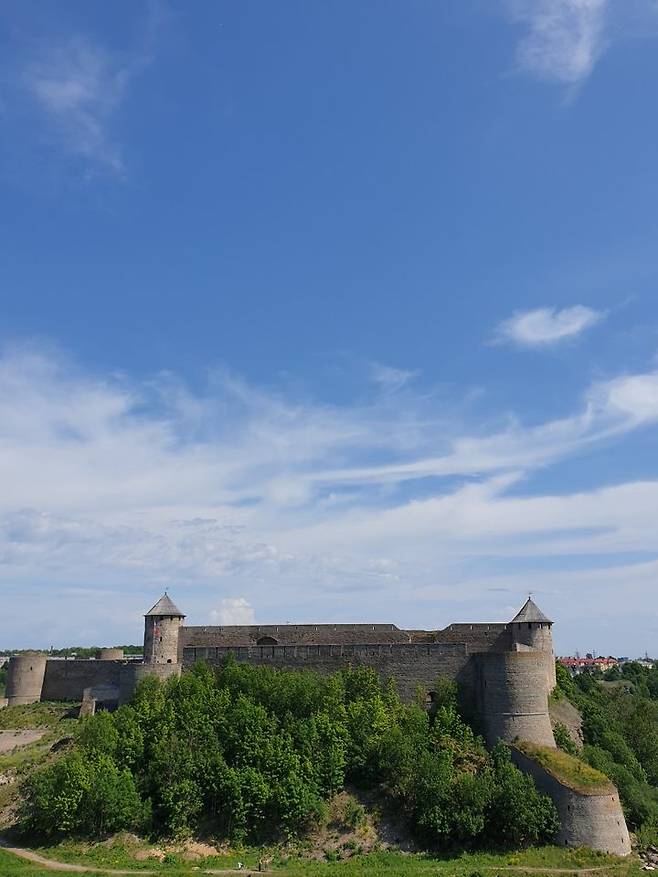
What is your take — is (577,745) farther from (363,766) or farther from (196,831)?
(196,831)

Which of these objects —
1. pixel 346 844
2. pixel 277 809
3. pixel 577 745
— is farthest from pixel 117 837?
pixel 577 745

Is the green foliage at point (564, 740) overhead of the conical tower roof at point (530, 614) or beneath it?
beneath

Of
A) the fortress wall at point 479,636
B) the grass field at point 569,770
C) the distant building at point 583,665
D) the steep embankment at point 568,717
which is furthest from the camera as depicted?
the distant building at point 583,665

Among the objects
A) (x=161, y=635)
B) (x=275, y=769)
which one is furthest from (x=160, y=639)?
(x=275, y=769)

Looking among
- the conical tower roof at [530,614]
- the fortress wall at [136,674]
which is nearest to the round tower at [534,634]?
the conical tower roof at [530,614]

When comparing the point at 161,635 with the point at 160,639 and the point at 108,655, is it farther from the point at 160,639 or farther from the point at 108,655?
the point at 108,655

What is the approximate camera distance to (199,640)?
40.1 metres

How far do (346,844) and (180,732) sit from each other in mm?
7940

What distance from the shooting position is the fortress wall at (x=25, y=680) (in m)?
44.6

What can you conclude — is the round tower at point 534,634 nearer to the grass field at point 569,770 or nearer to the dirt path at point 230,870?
the grass field at point 569,770

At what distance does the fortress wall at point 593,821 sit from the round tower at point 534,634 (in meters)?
9.45

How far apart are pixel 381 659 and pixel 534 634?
787 cm

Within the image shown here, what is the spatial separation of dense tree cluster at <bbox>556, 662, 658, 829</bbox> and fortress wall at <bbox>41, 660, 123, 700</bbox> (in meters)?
24.7

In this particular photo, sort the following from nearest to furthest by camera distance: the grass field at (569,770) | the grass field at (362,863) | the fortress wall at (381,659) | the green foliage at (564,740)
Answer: the grass field at (362,863)
the grass field at (569,770)
the green foliage at (564,740)
the fortress wall at (381,659)
